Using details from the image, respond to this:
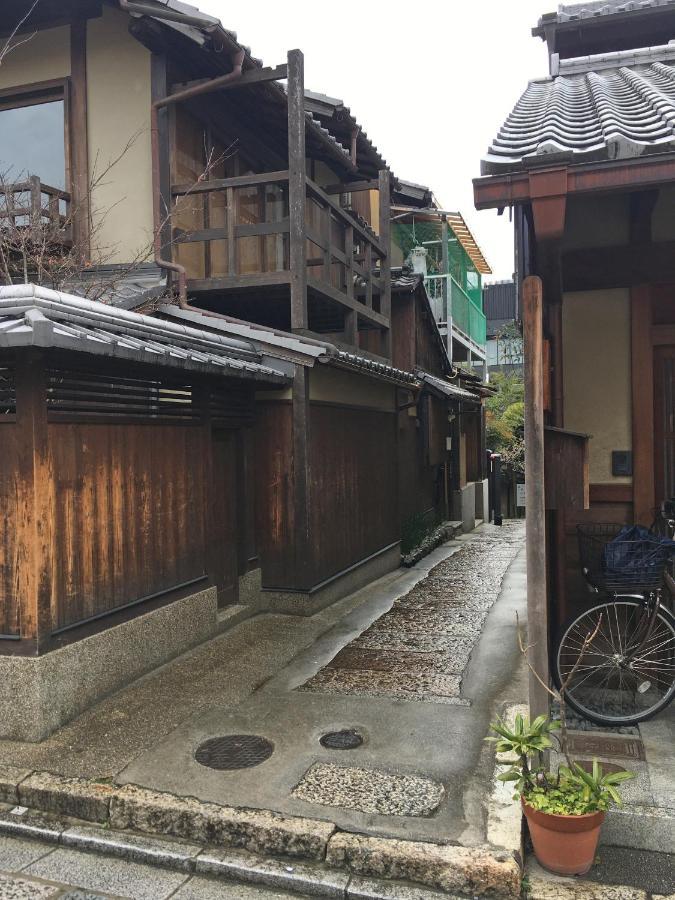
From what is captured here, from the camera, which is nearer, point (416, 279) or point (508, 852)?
point (508, 852)

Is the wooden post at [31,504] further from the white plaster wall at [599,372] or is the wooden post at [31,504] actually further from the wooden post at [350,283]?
the wooden post at [350,283]

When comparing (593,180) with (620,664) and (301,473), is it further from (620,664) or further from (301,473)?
(301,473)

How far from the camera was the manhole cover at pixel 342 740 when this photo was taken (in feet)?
18.0

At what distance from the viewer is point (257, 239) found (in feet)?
41.5

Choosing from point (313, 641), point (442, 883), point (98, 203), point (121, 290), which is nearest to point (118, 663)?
point (313, 641)

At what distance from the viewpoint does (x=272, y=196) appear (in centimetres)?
1288

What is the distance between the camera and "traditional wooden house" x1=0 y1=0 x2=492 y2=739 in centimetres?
572

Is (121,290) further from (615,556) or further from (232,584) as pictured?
(615,556)

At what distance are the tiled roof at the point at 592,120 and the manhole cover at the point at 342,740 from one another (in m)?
4.36

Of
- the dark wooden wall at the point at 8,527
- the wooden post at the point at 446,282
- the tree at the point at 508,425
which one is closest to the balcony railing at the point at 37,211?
the dark wooden wall at the point at 8,527

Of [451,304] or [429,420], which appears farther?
[451,304]

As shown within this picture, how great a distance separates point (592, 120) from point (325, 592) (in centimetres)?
700

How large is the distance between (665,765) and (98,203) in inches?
397

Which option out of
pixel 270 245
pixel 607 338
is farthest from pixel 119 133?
pixel 607 338
